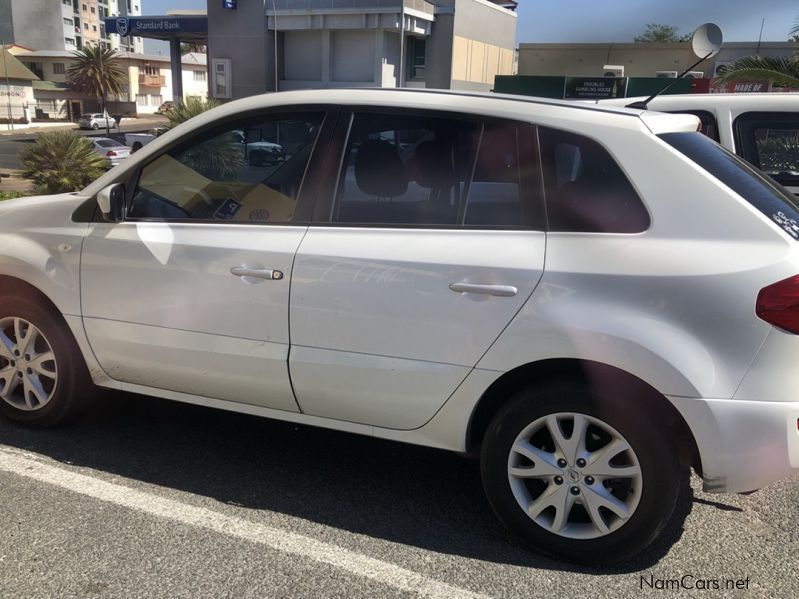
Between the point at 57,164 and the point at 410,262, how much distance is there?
12.5 m

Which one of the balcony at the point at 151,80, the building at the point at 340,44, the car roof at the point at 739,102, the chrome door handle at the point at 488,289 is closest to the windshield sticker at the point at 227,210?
the chrome door handle at the point at 488,289

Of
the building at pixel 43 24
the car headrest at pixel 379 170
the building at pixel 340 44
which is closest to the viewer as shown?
the car headrest at pixel 379 170

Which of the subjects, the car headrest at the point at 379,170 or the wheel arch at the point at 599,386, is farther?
the car headrest at the point at 379,170

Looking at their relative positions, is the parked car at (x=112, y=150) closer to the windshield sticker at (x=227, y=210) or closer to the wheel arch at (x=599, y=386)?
the windshield sticker at (x=227, y=210)

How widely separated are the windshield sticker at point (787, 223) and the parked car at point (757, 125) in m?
2.86

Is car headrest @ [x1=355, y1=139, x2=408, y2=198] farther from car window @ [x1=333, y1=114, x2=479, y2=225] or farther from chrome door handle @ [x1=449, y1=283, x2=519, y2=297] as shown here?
chrome door handle @ [x1=449, y1=283, x2=519, y2=297]

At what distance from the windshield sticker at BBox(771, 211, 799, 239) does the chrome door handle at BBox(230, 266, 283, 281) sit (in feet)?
6.35

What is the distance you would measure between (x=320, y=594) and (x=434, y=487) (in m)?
0.95

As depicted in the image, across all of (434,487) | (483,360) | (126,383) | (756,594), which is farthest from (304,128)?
(756,594)

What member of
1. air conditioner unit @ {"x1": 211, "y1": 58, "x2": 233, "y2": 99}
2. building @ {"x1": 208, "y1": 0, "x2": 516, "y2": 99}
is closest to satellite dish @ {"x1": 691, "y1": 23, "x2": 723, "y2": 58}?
building @ {"x1": 208, "y1": 0, "x2": 516, "y2": 99}

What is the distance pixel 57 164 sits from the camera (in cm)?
1327

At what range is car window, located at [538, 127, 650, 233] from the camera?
104 inches

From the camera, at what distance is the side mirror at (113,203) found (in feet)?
10.8

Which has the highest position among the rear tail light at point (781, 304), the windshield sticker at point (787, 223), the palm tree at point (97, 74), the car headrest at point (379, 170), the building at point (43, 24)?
the building at point (43, 24)
